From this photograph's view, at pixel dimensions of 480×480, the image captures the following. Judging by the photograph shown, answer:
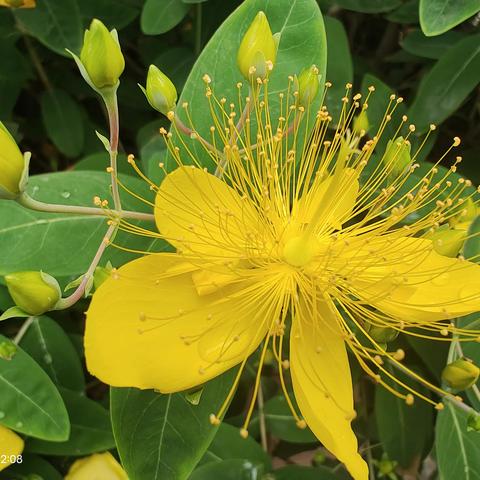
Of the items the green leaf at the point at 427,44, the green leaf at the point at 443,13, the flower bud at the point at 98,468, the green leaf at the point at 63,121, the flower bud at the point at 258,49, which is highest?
the green leaf at the point at 443,13

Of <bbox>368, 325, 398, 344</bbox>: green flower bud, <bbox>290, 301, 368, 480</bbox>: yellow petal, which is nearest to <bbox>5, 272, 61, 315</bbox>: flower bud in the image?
<bbox>290, 301, 368, 480</bbox>: yellow petal

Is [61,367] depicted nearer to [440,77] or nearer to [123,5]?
[123,5]

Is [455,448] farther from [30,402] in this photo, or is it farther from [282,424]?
[30,402]

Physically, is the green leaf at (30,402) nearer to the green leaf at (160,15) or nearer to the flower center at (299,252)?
the flower center at (299,252)

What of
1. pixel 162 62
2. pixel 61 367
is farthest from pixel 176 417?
pixel 162 62

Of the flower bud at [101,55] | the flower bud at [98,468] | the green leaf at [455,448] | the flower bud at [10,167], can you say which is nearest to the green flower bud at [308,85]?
the flower bud at [101,55]

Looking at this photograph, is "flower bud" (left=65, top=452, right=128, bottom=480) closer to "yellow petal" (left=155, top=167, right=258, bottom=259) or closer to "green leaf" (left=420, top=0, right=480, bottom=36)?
"yellow petal" (left=155, top=167, right=258, bottom=259)

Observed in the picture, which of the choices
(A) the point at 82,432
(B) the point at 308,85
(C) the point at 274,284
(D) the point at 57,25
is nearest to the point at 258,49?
(B) the point at 308,85
